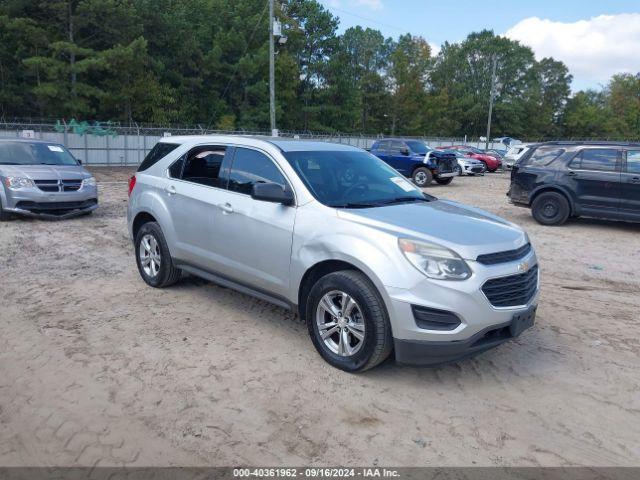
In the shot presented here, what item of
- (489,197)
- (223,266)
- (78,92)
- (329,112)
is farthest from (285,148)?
(329,112)

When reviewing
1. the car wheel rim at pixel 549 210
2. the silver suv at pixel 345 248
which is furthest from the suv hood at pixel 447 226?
the car wheel rim at pixel 549 210

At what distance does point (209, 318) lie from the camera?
5.29 m

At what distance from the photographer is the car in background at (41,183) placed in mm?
9961

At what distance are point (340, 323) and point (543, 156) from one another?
9317 mm

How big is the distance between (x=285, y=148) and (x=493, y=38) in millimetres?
96023

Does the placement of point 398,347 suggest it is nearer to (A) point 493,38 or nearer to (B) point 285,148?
(B) point 285,148

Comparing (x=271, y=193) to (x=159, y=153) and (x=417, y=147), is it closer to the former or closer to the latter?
(x=159, y=153)

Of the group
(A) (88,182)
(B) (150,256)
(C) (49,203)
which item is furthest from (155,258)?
(A) (88,182)

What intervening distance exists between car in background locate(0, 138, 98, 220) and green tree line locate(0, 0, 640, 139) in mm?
25872

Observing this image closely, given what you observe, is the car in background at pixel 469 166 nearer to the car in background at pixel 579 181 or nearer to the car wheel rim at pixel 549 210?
the car in background at pixel 579 181

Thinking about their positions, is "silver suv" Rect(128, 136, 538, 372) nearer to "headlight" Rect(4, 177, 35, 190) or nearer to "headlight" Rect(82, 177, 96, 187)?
"headlight" Rect(4, 177, 35, 190)

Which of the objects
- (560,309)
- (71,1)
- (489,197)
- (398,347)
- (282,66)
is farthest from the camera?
(282,66)

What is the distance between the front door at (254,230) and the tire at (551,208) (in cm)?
849

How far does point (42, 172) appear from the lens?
33.4 feet
